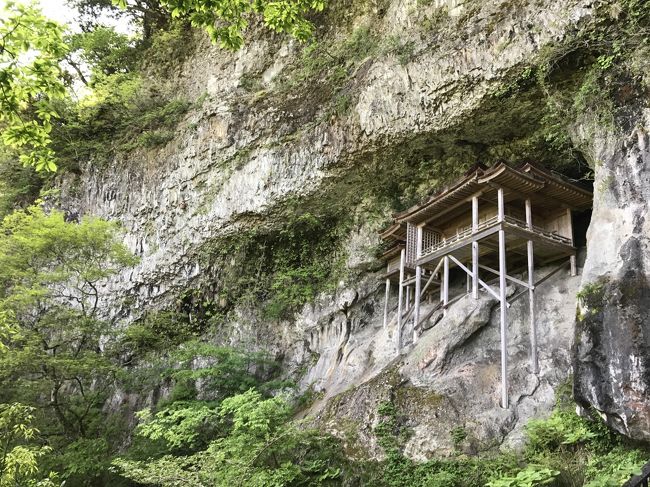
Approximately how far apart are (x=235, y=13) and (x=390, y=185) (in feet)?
44.1

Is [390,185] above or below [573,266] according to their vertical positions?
above

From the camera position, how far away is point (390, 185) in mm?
18125

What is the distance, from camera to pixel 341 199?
18.9 metres

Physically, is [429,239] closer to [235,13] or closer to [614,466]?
[614,466]

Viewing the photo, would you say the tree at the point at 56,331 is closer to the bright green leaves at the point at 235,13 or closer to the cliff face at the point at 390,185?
the cliff face at the point at 390,185

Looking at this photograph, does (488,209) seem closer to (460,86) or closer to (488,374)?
(460,86)

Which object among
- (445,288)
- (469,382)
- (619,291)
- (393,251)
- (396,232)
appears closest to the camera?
(619,291)

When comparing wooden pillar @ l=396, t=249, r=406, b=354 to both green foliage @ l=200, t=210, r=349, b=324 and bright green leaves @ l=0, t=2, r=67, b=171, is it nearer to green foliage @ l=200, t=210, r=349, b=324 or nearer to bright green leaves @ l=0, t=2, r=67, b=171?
green foliage @ l=200, t=210, r=349, b=324

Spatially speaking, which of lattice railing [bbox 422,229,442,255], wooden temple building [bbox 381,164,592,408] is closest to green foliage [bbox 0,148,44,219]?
wooden temple building [bbox 381,164,592,408]

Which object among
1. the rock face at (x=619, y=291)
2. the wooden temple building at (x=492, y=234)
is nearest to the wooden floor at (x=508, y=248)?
the wooden temple building at (x=492, y=234)

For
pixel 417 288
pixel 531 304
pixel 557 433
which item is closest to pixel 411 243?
pixel 417 288

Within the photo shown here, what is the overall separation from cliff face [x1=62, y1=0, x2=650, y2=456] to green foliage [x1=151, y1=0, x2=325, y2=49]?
7.78 metres

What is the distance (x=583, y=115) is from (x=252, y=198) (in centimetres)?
1155

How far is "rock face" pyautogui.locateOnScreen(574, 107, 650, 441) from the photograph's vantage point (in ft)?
28.6
